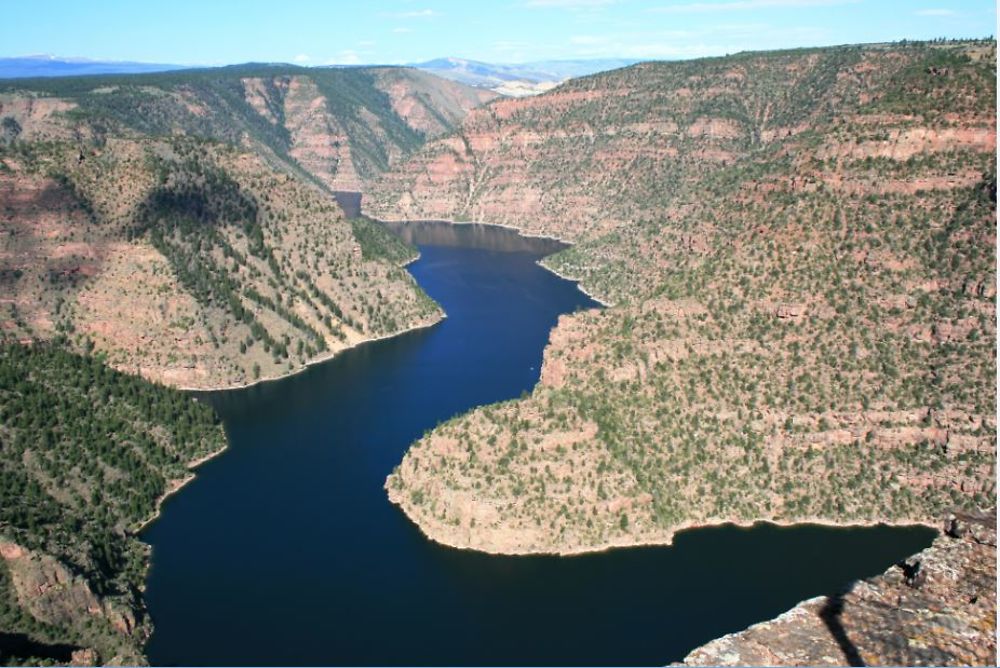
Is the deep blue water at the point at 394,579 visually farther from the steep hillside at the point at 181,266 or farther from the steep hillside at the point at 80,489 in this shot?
the steep hillside at the point at 181,266

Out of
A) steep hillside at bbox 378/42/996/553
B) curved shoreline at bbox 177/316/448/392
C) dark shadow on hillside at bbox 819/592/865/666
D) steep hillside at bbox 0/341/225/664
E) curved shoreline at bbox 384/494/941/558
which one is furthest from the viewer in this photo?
curved shoreline at bbox 177/316/448/392

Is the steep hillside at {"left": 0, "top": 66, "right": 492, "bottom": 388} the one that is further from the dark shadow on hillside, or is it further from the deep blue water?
the dark shadow on hillside

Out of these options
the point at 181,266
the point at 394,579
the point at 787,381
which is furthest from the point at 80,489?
the point at 787,381

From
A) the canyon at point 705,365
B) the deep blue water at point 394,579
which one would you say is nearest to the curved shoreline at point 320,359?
the canyon at point 705,365

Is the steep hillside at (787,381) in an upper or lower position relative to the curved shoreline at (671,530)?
upper

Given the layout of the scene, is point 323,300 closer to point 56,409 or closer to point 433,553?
point 56,409

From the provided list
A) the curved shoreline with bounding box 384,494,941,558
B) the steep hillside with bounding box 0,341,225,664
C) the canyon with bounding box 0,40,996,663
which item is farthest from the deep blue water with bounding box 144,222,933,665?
the steep hillside with bounding box 0,341,225,664
